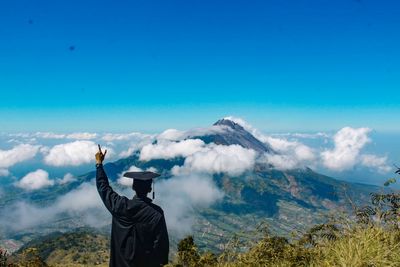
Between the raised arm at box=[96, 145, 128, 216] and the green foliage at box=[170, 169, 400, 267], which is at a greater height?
the raised arm at box=[96, 145, 128, 216]

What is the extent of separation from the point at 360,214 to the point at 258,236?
8.53 feet

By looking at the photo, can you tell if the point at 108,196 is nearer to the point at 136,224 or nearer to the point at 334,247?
the point at 136,224

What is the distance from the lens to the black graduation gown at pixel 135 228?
8.27 metres

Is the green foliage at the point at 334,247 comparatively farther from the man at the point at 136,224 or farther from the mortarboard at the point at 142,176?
the mortarboard at the point at 142,176

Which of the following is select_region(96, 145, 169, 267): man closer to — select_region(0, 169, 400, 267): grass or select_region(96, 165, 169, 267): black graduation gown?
select_region(96, 165, 169, 267): black graduation gown

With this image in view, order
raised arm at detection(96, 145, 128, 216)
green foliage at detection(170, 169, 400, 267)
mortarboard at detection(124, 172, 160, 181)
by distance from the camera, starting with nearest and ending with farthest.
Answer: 1. green foliage at detection(170, 169, 400, 267)
2. raised arm at detection(96, 145, 128, 216)
3. mortarboard at detection(124, 172, 160, 181)

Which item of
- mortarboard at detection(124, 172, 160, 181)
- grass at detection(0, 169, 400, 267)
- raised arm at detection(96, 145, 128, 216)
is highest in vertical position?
mortarboard at detection(124, 172, 160, 181)

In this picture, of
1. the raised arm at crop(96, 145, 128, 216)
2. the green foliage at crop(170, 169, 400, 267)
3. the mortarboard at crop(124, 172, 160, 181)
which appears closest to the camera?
the green foliage at crop(170, 169, 400, 267)

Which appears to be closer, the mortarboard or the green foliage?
the green foliage

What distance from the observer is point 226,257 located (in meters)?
9.26

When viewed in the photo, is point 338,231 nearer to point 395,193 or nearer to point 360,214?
point 360,214

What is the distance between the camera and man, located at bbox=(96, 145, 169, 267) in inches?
326

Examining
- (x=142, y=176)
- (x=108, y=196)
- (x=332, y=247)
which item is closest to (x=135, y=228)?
(x=108, y=196)

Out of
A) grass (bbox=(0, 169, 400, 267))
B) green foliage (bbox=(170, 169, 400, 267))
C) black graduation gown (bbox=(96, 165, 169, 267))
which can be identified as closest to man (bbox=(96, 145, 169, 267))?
black graduation gown (bbox=(96, 165, 169, 267))
